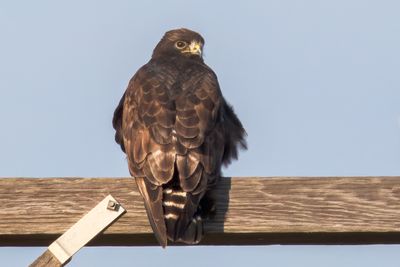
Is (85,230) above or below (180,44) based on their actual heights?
above

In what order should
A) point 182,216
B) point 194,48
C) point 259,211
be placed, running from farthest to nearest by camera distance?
point 194,48, point 182,216, point 259,211

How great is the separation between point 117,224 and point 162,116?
1.62 m

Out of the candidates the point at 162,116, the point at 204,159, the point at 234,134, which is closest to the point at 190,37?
the point at 234,134

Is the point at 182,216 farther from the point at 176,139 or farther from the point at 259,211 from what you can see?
the point at 176,139

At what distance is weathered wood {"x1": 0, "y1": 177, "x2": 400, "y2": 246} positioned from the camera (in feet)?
12.4

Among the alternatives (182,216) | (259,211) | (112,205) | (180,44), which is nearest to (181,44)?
(180,44)

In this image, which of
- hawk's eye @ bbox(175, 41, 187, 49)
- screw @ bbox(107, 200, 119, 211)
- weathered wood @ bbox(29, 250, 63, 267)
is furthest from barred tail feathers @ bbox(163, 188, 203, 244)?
hawk's eye @ bbox(175, 41, 187, 49)

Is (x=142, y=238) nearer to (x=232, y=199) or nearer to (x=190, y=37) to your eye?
(x=232, y=199)

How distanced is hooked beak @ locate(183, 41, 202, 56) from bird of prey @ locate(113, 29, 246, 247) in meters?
1.05

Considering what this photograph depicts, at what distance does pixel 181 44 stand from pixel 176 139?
3499mm

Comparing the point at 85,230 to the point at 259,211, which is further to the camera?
the point at 259,211

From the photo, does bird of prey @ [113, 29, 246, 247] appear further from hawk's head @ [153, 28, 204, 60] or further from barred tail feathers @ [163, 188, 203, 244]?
hawk's head @ [153, 28, 204, 60]

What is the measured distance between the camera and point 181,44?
8.39 meters

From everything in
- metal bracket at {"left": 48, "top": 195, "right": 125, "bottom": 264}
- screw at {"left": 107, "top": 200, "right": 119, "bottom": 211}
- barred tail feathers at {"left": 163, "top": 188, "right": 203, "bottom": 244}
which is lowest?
barred tail feathers at {"left": 163, "top": 188, "right": 203, "bottom": 244}
